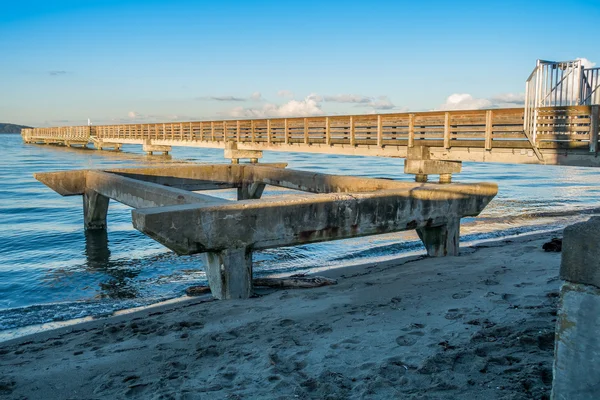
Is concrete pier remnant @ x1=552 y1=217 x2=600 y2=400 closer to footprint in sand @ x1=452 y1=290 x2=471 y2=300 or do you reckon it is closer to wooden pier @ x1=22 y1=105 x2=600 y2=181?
footprint in sand @ x1=452 y1=290 x2=471 y2=300

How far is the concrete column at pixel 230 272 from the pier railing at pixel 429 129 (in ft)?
35.1

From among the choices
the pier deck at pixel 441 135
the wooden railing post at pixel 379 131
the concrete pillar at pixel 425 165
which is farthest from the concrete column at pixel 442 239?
the wooden railing post at pixel 379 131

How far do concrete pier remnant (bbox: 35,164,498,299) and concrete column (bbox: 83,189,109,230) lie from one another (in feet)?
7.16

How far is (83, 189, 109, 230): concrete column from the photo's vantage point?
11062mm

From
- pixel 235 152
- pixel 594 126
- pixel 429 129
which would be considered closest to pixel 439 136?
pixel 429 129

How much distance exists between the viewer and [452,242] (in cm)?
758

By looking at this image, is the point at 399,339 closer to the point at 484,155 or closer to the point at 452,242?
the point at 452,242

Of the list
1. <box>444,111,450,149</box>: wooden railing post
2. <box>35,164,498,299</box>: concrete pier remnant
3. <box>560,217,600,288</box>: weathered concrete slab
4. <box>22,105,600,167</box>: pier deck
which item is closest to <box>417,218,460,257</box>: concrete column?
<box>35,164,498,299</box>: concrete pier remnant

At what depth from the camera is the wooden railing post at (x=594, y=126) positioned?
11867mm

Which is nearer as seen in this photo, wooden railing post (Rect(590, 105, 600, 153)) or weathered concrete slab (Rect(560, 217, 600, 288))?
weathered concrete slab (Rect(560, 217, 600, 288))

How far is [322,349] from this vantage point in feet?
12.4

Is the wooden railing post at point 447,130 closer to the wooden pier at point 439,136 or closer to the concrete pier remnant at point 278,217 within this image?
the wooden pier at point 439,136

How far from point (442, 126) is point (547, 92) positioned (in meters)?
3.98

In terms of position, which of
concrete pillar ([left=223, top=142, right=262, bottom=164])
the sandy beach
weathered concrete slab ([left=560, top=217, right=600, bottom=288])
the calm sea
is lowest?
the calm sea
